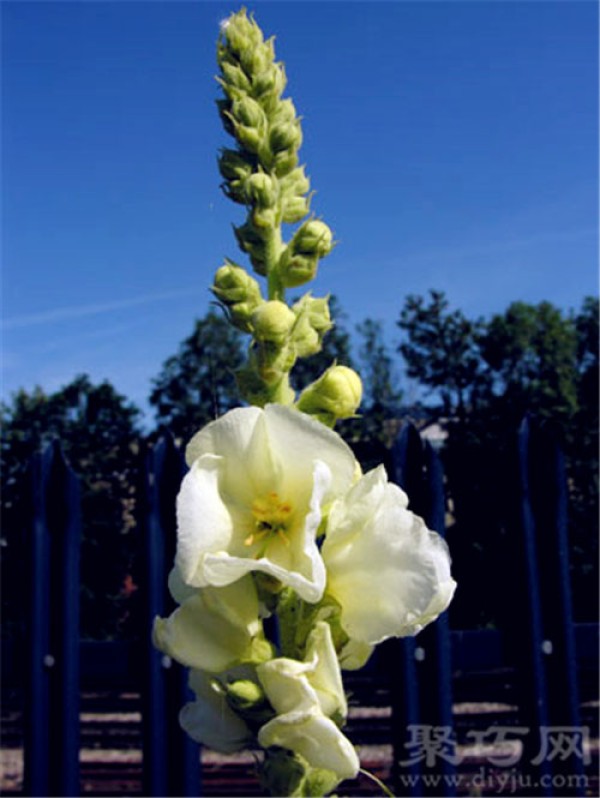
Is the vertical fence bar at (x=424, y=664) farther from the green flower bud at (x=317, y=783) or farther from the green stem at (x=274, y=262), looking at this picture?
the green flower bud at (x=317, y=783)

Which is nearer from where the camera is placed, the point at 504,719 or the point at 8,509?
the point at 504,719

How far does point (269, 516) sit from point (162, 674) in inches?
51.6

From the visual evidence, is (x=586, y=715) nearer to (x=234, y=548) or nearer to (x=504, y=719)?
(x=504, y=719)

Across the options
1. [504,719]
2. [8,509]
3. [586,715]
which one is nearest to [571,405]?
[586,715]

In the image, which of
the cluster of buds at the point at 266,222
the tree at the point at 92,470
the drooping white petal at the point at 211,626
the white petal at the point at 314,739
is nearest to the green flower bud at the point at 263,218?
the cluster of buds at the point at 266,222

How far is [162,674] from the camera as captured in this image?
2.01 metres

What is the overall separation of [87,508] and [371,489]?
9756mm

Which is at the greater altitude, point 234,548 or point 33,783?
point 234,548

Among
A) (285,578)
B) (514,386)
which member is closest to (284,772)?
(285,578)

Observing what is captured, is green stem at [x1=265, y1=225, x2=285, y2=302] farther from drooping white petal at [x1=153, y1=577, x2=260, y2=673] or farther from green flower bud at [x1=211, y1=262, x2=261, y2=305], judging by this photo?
drooping white petal at [x1=153, y1=577, x2=260, y2=673]

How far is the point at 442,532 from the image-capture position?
204cm

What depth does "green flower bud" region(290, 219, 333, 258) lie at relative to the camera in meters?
0.93

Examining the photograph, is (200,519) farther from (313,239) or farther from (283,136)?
(283,136)

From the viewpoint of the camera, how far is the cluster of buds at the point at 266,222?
895 millimetres
